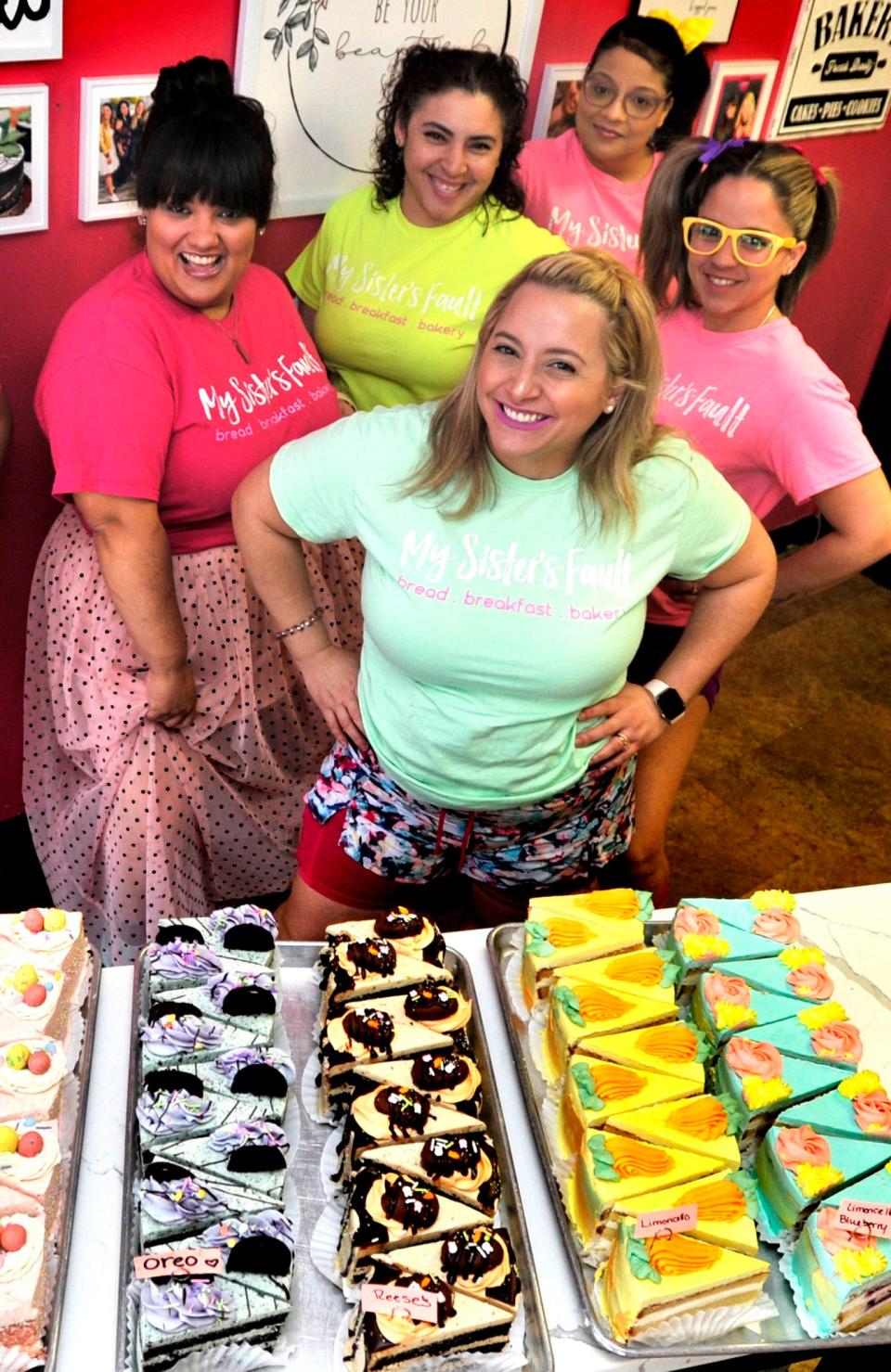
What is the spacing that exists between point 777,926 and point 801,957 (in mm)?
69

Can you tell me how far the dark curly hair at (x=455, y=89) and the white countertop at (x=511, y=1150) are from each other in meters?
1.72

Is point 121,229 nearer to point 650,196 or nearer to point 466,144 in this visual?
point 466,144

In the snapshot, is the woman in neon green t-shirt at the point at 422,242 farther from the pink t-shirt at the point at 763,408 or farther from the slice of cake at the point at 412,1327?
the slice of cake at the point at 412,1327

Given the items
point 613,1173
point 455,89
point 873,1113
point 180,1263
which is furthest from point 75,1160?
point 455,89

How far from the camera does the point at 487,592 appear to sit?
1.92 m

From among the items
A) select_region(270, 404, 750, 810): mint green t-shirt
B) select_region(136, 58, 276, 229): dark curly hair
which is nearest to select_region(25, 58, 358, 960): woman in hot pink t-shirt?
select_region(136, 58, 276, 229): dark curly hair

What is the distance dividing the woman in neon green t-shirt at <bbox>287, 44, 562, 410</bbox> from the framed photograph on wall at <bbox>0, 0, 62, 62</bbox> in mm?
720

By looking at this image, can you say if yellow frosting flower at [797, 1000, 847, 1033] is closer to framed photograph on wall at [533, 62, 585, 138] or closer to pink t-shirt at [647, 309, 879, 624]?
pink t-shirt at [647, 309, 879, 624]

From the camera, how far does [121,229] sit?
2.72 m

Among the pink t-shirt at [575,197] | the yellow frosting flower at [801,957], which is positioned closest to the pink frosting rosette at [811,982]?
the yellow frosting flower at [801,957]

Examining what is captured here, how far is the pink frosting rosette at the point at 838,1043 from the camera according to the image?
1923 mm

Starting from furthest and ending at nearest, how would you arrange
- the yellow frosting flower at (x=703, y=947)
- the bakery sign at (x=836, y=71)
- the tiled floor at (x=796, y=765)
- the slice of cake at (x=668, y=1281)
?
the bakery sign at (x=836, y=71) < the tiled floor at (x=796, y=765) < the yellow frosting flower at (x=703, y=947) < the slice of cake at (x=668, y=1281)

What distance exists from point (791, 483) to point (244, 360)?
1160mm

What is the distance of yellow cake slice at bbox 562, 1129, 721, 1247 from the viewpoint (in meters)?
1.67
